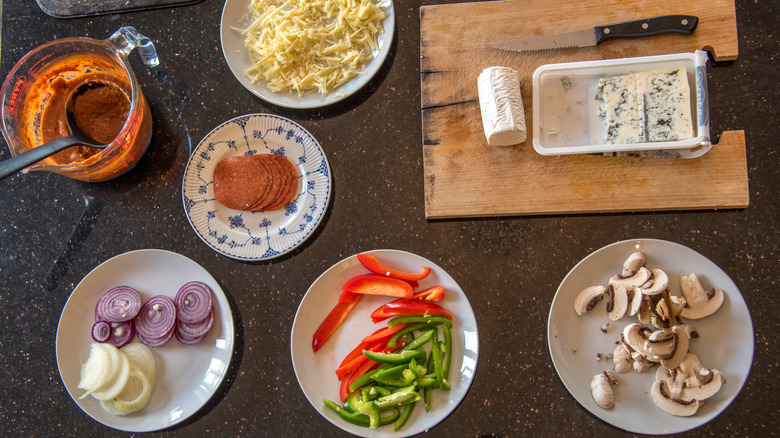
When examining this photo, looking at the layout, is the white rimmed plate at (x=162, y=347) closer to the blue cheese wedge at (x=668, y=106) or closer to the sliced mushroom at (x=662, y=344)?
the sliced mushroom at (x=662, y=344)

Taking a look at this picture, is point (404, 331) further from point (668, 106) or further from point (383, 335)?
point (668, 106)

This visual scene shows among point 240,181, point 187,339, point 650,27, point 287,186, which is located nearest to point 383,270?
point 287,186

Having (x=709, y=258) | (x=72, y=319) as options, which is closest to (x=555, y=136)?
(x=709, y=258)

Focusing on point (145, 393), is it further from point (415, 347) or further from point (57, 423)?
point (415, 347)

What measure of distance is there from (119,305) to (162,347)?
0.19 meters

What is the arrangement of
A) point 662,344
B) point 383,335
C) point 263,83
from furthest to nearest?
point 263,83 < point 383,335 < point 662,344

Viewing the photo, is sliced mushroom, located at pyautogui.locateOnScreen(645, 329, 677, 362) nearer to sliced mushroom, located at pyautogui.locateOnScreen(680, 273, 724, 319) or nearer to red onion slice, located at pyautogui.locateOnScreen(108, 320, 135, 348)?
sliced mushroom, located at pyautogui.locateOnScreen(680, 273, 724, 319)

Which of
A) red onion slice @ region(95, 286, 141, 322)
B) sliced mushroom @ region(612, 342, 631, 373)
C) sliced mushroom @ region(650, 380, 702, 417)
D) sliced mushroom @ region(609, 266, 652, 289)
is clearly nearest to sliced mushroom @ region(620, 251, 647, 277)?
sliced mushroom @ region(609, 266, 652, 289)

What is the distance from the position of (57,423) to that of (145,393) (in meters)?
0.36

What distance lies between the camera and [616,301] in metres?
1.61

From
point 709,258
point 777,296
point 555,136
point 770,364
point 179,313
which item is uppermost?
point 555,136

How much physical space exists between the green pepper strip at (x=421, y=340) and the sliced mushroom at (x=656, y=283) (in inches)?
24.9

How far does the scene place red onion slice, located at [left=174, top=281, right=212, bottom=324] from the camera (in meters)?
1.68

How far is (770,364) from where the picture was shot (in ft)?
5.31
